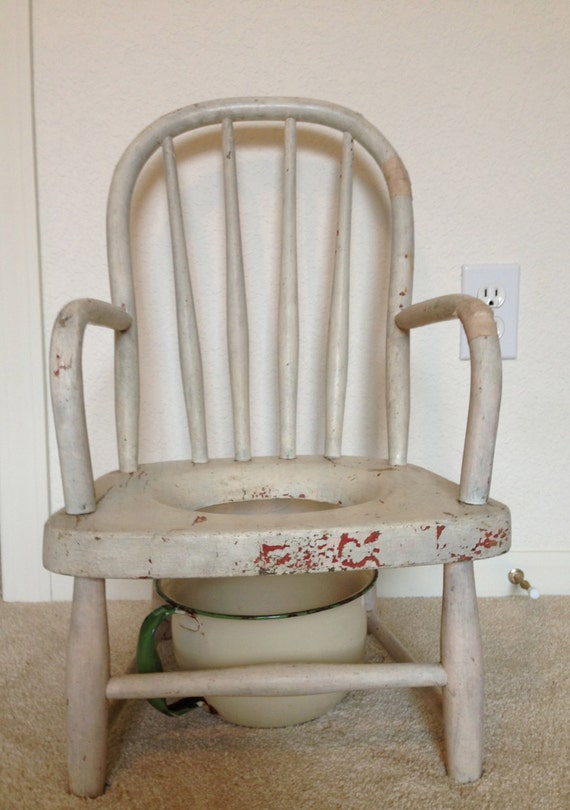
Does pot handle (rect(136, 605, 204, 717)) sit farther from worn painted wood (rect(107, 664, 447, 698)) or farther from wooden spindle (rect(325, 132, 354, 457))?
wooden spindle (rect(325, 132, 354, 457))

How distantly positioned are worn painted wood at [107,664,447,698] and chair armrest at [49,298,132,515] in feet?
0.42

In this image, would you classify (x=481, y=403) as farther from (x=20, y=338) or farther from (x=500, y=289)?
(x=20, y=338)

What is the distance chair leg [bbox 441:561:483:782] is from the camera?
0.40 metres

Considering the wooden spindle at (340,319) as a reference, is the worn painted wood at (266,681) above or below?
below

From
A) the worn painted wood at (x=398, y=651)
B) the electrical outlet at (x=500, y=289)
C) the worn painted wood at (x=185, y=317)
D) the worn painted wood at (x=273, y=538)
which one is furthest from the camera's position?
the electrical outlet at (x=500, y=289)

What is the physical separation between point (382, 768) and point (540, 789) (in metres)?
0.11

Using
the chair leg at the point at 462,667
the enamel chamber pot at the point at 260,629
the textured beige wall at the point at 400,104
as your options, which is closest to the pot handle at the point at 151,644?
the enamel chamber pot at the point at 260,629

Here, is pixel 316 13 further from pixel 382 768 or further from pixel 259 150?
pixel 382 768

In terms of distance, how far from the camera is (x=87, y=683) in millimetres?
394

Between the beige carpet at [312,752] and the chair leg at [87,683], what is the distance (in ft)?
0.09

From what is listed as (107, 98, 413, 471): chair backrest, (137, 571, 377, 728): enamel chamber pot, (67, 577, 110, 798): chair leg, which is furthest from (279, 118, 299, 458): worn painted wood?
(67, 577, 110, 798): chair leg

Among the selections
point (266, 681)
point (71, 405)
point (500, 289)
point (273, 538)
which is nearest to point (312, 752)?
point (266, 681)

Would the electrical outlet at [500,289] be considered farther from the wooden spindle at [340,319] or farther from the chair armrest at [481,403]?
the chair armrest at [481,403]

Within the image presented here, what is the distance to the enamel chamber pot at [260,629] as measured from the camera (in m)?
0.44
